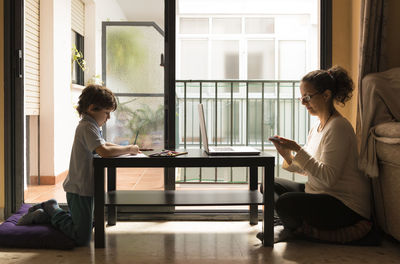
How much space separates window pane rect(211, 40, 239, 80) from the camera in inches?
306

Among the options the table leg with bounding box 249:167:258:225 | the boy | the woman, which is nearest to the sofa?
the woman

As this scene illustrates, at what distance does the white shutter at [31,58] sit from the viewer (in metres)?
3.47

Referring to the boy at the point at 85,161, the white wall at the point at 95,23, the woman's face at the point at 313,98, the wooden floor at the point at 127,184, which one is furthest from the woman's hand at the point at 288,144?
the white wall at the point at 95,23

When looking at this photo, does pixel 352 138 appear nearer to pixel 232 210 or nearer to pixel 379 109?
pixel 379 109

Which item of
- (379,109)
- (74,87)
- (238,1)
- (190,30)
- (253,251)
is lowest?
(253,251)

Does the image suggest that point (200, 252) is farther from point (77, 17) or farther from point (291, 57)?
point (291, 57)

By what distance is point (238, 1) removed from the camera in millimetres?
7582

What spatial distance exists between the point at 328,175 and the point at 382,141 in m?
0.35

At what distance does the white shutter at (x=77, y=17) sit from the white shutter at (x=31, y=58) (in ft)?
1.64

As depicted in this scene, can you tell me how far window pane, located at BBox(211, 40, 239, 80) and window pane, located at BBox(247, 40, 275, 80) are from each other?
27 centimetres

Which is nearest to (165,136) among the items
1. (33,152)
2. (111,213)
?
(111,213)

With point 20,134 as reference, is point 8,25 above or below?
above

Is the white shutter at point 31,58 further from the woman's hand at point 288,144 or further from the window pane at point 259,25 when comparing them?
the window pane at point 259,25

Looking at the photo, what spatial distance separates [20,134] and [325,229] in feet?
6.51
